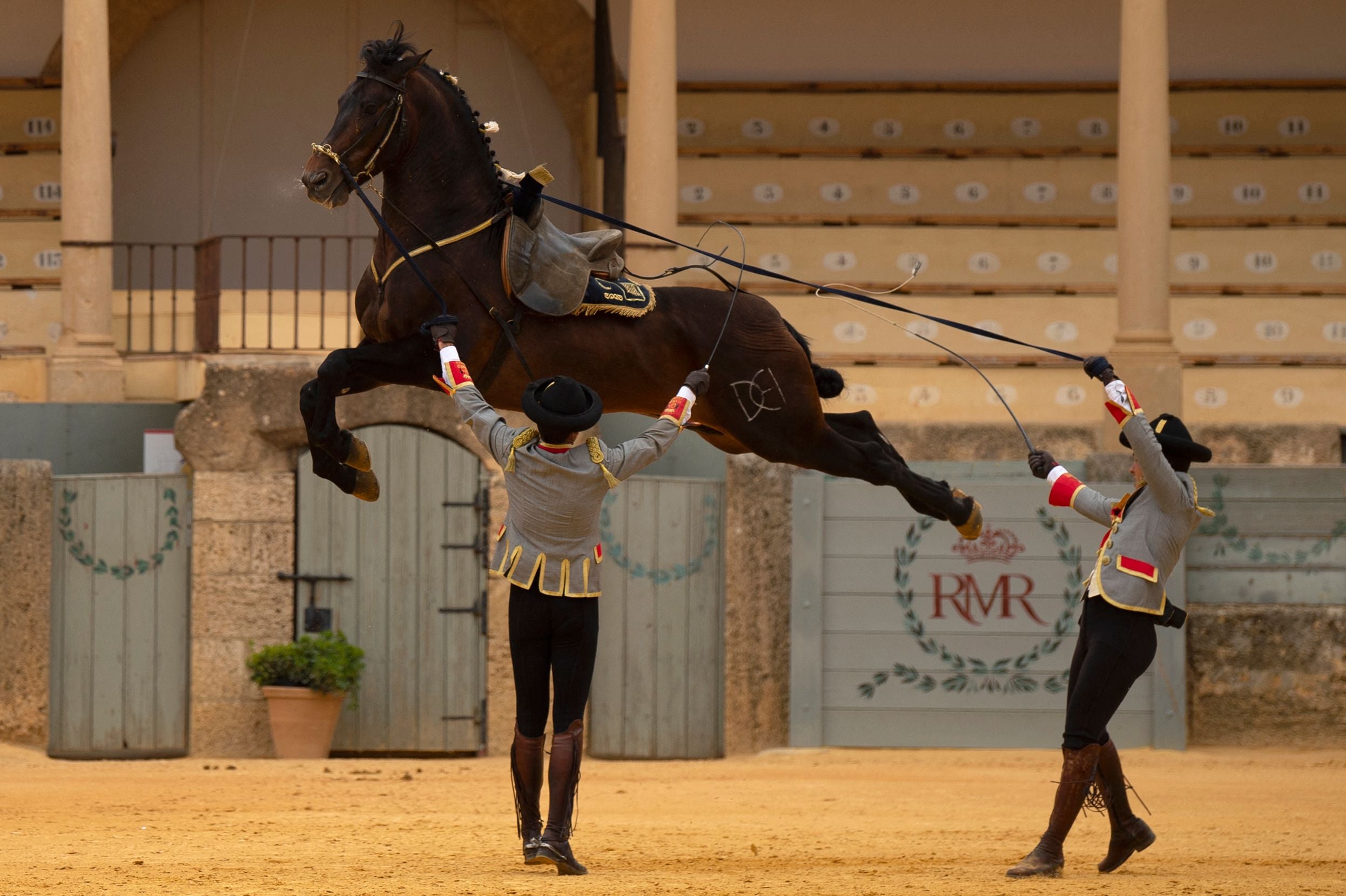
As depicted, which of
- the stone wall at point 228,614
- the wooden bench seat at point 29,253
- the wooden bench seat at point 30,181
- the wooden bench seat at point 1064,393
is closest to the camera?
the stone wall at point 228,614

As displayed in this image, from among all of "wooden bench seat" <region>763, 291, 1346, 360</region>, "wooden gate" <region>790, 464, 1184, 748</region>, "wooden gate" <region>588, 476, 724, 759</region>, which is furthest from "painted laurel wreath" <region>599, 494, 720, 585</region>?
"wooden bench seat" <region>763, 291, 1346, 360</region>

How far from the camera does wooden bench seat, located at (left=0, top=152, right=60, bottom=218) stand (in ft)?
50.9

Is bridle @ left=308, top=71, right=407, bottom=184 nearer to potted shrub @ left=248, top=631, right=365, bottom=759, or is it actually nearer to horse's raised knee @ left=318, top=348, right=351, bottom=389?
horse's raised knee @ left=318, top=348, right=351, bottom=389

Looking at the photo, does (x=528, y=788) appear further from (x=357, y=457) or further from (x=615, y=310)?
(x=615, y=310)

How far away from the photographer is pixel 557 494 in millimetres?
6234

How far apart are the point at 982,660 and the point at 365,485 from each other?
6.65 meters

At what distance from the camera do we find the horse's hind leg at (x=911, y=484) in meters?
6.95

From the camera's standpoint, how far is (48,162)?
15594 mm

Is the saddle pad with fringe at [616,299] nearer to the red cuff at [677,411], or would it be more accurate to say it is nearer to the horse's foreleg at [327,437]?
the red cuff at [677,411]

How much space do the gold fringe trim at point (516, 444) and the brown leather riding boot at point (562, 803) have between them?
3.18 feet

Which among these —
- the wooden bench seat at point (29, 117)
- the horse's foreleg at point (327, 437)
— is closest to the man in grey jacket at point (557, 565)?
the horse's foreleg at point (327, 437)

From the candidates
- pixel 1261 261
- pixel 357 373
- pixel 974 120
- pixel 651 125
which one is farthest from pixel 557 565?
pixel 1261 261

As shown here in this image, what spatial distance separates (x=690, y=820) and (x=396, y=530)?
152 inches

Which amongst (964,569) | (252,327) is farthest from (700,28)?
(964,569)
